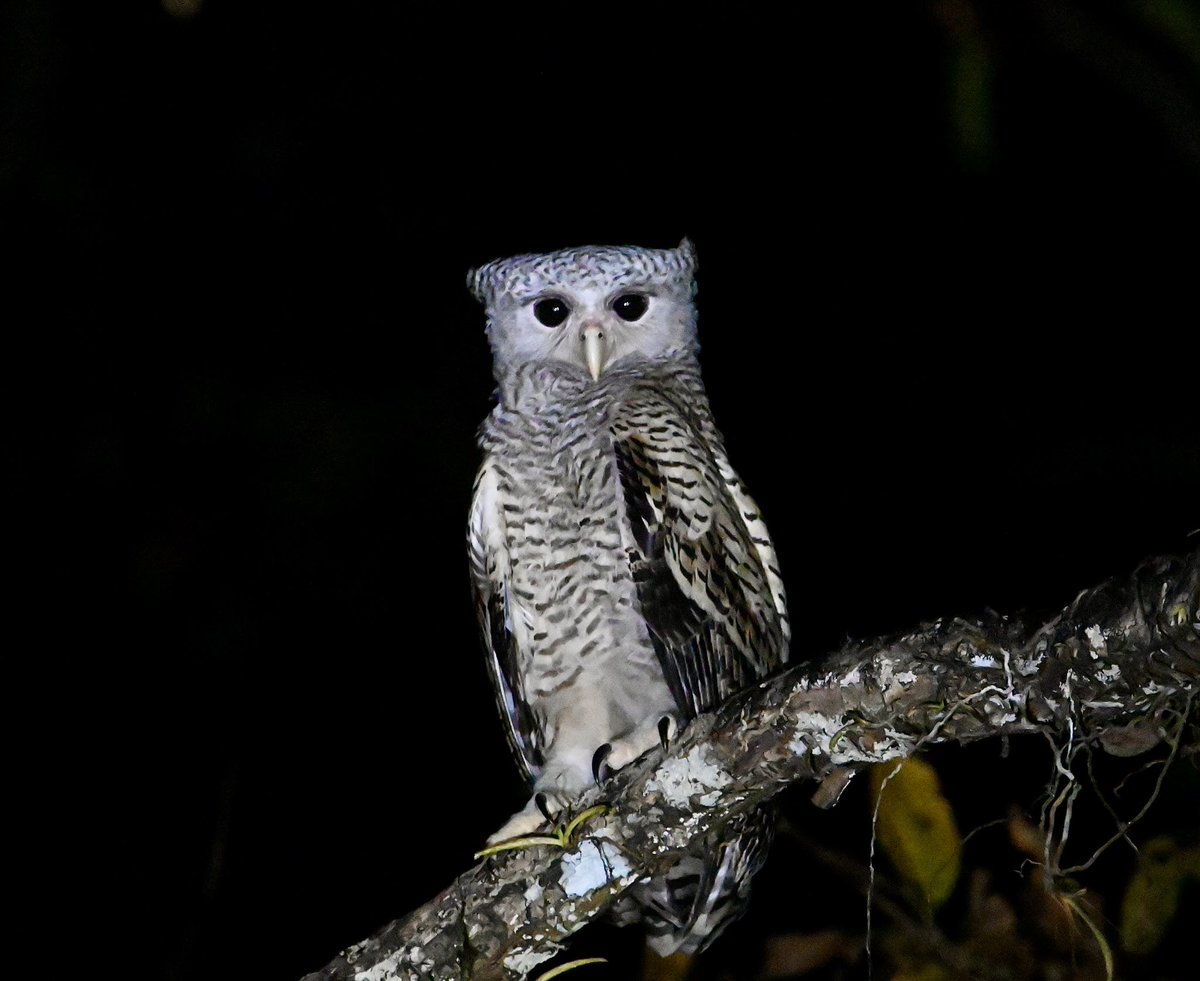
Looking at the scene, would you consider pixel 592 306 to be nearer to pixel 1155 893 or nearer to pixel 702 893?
pixel 702 893

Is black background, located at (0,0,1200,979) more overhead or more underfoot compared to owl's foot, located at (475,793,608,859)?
more overhead

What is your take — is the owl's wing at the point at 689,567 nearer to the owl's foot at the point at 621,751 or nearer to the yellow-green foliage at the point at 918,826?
the owl's foot at the point at 621,751

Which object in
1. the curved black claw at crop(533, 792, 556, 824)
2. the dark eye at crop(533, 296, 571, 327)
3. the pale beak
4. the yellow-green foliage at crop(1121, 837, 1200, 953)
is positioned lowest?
the yellow-green foliage at crop(1121, 837, 1200, 953)

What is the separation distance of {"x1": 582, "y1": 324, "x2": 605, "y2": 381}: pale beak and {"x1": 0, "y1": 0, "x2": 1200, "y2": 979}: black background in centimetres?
189

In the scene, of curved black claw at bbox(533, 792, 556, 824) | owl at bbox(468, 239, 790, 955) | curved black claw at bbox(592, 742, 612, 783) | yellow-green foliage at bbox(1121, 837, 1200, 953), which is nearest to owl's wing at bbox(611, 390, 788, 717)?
owl at bbox(468, 239, 790, 955)

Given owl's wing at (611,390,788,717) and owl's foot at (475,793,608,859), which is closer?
owl's foot at (475,793,608,859)

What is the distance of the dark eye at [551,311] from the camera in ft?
8.54

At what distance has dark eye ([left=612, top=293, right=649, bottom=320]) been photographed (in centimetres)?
260

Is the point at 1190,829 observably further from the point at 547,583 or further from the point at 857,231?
the point at 857,231

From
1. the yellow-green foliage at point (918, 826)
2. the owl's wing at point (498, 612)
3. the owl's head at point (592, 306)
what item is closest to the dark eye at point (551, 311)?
the owl's head at point (592, 306)

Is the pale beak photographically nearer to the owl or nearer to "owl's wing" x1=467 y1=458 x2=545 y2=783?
the owl

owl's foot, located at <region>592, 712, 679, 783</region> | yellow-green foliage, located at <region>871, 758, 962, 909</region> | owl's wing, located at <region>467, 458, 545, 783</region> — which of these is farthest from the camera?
owl's wing, located at <region>467, 458, 545, 783</region>

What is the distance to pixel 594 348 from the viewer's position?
8.14 ft

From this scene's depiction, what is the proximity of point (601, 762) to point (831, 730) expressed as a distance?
2.39ft
